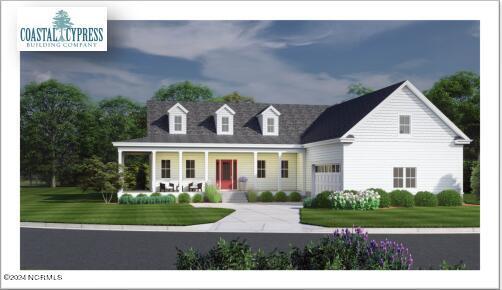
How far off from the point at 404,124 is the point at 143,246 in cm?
1798

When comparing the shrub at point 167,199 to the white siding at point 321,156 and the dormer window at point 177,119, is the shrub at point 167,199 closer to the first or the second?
the dormer window at point 177,119

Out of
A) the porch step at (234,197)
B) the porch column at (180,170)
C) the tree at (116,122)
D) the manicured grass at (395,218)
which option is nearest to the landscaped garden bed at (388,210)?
the manicured grass at (395,218)

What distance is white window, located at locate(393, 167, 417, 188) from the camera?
2781 cm

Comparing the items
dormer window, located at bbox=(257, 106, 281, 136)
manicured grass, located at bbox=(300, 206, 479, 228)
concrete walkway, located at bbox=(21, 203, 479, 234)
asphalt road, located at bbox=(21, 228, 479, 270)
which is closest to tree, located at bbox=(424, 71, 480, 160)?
dormer window, located at bbox=(257, 106, 281, 136)

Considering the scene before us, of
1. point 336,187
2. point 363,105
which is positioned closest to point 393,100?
point 363,105

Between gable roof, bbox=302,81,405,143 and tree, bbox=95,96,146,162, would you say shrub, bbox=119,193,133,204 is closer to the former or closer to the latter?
gable roof, bbox=302,81,405,143

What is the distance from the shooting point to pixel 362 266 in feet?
33.1

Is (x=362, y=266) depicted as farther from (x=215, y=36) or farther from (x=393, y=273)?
(x=215, y=36)

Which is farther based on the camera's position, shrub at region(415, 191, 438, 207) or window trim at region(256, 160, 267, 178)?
window trim at region(256, 160, 267, 178)

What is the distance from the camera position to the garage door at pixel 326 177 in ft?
92.7

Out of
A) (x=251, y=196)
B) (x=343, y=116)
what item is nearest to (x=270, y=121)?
(x=343, y=116)

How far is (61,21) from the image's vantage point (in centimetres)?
1170

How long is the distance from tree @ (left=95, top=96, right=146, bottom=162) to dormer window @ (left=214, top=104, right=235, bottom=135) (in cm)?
2068

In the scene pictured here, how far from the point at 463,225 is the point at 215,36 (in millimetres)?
16341
